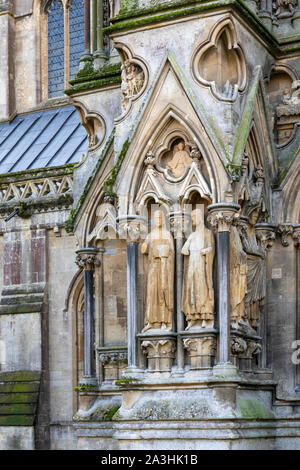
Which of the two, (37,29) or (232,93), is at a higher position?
(37,29)

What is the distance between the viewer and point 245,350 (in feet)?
45.1

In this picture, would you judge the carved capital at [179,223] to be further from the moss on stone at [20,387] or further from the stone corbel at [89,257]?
the moss on stone at [20,387]

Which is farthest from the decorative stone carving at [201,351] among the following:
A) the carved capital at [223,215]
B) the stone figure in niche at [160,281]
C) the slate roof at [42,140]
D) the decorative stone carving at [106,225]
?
the slate roof at [42,140]

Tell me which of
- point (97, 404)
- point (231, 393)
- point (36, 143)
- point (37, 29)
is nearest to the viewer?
point (231, 393)

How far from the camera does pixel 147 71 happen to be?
557 inches

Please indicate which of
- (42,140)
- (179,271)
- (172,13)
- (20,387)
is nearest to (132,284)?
(179,271)

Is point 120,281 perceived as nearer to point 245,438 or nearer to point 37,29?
point 245,438

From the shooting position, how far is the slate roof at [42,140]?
25.7 metres

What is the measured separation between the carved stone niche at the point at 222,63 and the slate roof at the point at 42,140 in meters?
10.9

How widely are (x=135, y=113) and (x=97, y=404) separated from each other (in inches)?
153

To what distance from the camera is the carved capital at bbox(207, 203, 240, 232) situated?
13.3 m

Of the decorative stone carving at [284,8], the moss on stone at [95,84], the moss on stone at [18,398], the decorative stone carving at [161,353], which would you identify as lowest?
the moss on stone at [18,398]

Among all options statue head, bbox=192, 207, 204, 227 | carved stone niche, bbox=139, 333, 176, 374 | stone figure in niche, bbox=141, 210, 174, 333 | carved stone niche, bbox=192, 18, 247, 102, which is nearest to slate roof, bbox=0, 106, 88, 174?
carved stone niche, bbox=192, 18, 247, 102

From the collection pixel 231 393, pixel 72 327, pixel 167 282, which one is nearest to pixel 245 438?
pixel 231 393
